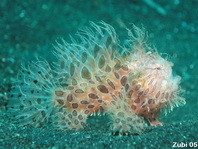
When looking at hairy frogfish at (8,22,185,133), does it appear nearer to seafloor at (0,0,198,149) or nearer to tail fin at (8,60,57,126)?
tail fin at (8,60,57,126)

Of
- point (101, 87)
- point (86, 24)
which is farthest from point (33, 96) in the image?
point (86, 24)

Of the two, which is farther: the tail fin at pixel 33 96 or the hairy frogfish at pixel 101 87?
the tail fin at pixel 33 96

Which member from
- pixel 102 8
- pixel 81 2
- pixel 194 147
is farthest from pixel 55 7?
pixel 194 147

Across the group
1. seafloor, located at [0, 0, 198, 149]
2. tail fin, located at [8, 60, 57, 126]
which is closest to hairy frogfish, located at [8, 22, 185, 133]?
tail fin, located at [8, 60, 57, 126]

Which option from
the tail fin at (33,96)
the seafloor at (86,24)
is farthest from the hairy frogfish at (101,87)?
the seafloor at (86,24)

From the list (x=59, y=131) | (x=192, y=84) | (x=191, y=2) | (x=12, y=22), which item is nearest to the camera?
(x=59, y=131)

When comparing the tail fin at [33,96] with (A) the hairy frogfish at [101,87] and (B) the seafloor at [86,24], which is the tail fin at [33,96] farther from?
(B) the seafloor at [86,24]

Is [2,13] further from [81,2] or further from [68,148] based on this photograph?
[68,148]

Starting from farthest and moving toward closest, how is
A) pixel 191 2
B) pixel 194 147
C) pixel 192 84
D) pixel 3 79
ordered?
pixel 191 2 < pixel 192 84 < pixel 3 79 < pixel 194 147
